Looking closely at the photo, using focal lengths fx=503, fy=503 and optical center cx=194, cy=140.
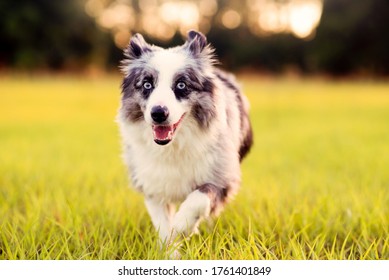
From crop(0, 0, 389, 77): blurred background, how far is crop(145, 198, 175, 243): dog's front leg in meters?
1.84

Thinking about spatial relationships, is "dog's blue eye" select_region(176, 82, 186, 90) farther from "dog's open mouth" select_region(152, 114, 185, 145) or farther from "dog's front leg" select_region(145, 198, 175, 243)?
"dog's front leg" select_region(145, 198, 175, 243)

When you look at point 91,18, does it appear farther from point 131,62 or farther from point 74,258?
point 74,258

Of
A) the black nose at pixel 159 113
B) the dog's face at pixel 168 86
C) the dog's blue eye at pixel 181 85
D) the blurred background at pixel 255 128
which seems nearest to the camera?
the black nose at pixel 159 113

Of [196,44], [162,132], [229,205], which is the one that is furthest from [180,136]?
[229,205]

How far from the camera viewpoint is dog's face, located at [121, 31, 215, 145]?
3.09 meters

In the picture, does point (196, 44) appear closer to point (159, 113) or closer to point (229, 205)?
point (159, 113)

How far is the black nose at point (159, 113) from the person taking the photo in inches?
118

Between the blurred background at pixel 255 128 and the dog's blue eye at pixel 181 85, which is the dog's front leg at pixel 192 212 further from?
the dog's blue eye at pixel 181 85

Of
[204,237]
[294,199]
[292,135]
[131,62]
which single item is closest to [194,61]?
[131,62]

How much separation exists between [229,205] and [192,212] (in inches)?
41.5

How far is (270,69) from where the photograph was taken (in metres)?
7.37

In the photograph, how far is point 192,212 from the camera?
3.23 metres

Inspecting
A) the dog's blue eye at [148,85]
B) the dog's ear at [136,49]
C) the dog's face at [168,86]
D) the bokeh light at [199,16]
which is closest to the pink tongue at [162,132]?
the dog's face at [168,86]
